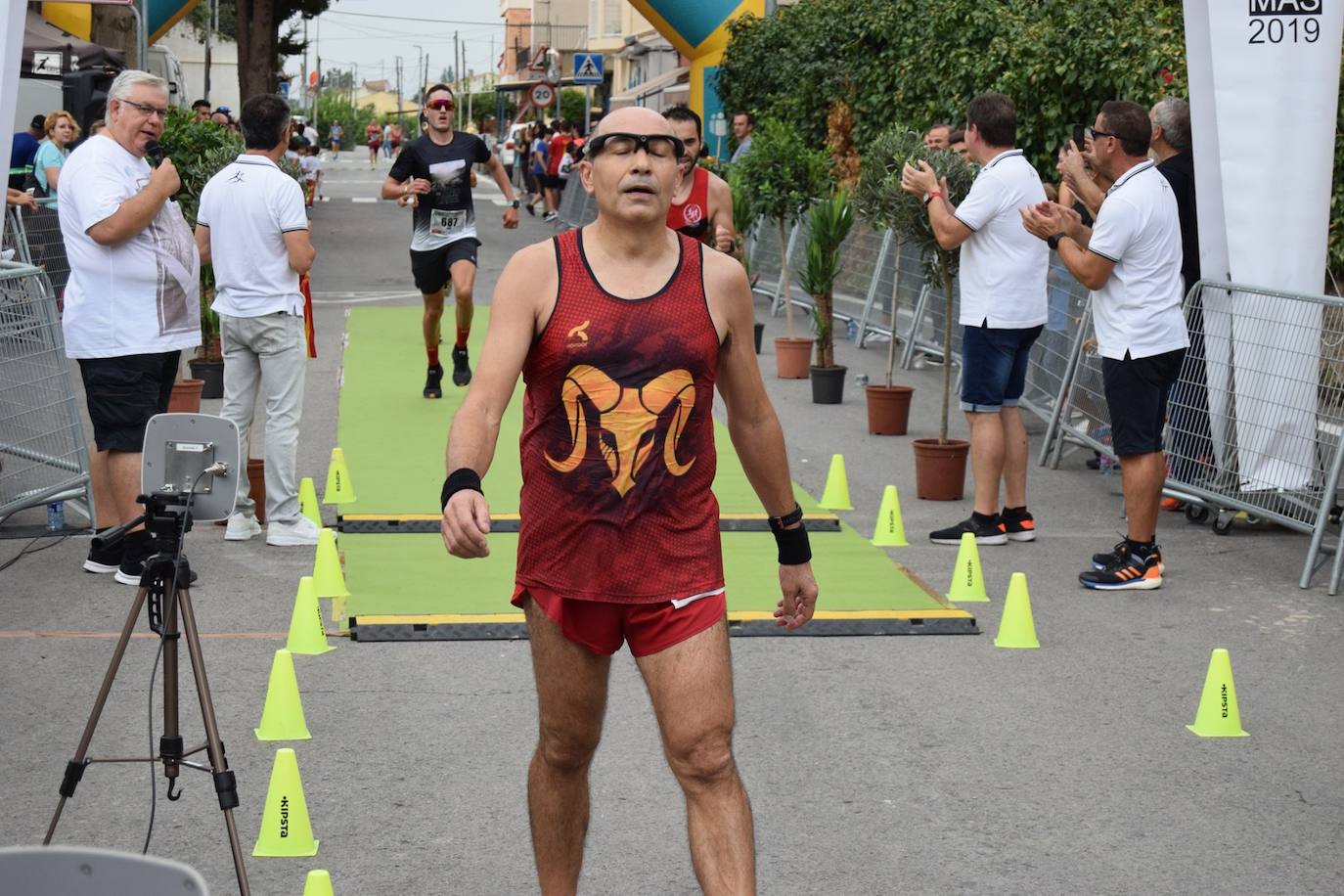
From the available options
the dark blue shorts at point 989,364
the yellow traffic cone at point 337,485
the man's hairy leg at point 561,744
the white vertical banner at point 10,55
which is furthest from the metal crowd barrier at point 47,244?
the man's hairy leg at point 561,744

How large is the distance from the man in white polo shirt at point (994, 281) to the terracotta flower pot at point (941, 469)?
3.65ft

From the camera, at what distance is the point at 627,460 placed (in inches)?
156

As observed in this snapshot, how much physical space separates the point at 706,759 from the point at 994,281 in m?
5.41

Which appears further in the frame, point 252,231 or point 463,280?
point 463,280

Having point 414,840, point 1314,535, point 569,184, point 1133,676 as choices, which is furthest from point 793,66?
point 414,840

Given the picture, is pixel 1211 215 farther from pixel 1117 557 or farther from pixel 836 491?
pixel 836 491

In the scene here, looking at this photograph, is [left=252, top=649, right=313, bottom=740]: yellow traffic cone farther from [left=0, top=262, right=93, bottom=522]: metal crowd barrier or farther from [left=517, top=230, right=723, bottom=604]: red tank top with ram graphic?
[left=0, top=262, right=93, bottom=522]: metal crowd barrier

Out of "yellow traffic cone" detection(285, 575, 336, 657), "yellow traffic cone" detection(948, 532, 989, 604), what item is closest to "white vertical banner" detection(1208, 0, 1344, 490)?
"yellow traffic cone" detection(948, 532, 989, 604)

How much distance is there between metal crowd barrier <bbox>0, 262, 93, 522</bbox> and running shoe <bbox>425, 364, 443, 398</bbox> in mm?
4631

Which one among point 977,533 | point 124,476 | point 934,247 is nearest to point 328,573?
point 124,476

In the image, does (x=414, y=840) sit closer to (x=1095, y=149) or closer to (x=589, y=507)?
(x=589, y=507)

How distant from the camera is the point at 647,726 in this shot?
615 cm

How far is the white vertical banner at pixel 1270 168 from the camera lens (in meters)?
9.02

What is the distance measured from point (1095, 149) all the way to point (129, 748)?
5077 millimetres
